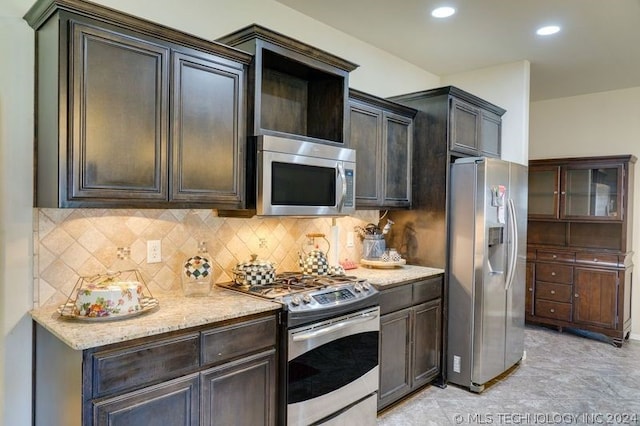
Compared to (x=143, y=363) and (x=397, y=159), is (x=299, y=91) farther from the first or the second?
(x=143, y=363)

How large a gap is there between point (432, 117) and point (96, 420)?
3.10m

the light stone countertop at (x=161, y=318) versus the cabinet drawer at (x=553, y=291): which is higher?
the light stone countertop at (x=161, y=318)

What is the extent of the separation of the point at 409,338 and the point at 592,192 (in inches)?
128

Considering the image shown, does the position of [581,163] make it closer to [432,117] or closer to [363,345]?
[432,117]

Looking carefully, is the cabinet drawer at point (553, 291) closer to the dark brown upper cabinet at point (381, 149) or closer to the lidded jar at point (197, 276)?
the dark brown upper cabinet at point (381, 149)

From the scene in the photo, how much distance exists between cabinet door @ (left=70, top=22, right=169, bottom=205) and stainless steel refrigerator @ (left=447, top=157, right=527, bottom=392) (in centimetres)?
233

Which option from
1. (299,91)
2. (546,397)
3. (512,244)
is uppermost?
(299,91)

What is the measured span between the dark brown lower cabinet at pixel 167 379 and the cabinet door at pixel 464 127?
2.23 meters

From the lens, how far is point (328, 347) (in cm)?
248

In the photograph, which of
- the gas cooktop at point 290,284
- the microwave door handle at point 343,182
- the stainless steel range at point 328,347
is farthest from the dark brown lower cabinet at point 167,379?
the microwave door handle at point 343,182

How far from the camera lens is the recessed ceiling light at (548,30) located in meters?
3.37

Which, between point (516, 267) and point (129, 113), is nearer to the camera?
point (129, 113)

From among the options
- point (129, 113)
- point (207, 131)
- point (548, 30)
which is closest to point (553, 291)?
point (548, 30)

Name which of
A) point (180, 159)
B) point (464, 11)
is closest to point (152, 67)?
point (180, 159)
